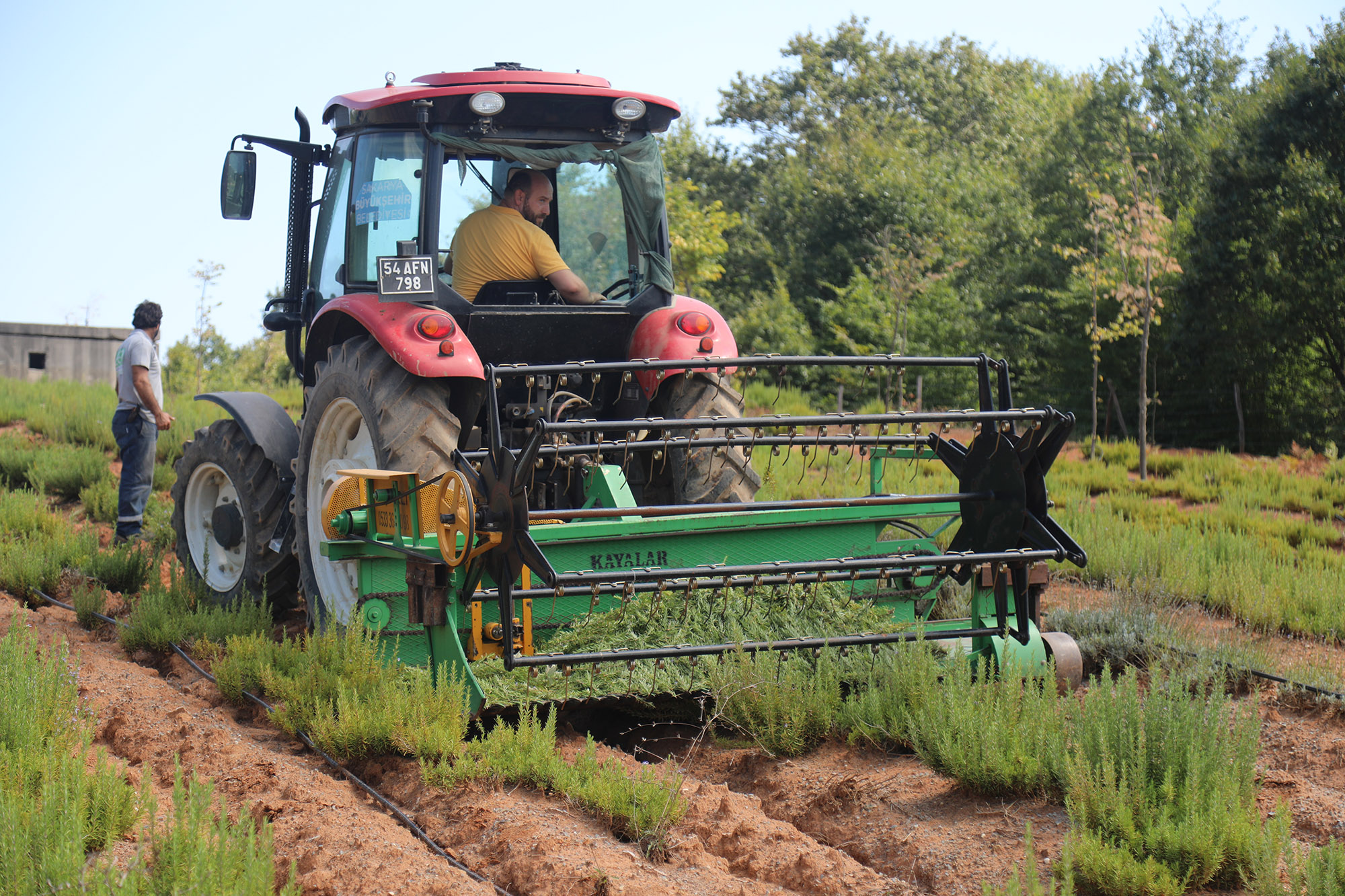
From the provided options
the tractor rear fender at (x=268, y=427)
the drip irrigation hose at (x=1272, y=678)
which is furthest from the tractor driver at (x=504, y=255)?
the drip irrigation hose at (x=1272, y=678)

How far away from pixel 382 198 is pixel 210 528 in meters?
2.55

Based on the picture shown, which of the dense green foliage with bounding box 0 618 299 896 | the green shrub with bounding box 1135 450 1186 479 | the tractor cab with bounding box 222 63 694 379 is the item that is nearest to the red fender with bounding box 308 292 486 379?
the tractor cab with bounding box 222 63 694 379

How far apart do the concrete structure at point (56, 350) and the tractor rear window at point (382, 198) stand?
1784 centimetres

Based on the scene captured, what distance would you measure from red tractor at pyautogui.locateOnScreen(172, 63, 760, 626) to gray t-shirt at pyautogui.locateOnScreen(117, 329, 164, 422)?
108 inches

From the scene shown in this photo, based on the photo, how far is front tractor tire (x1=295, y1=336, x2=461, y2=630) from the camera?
15.3ft

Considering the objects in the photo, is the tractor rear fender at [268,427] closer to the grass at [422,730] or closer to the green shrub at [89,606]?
the green shrub at [89,606]

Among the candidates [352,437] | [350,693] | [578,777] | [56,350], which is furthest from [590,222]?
[56,350]

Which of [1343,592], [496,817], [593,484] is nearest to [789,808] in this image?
[496,817]

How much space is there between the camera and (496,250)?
5289 millimetres

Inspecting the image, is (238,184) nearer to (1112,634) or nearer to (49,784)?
(49,784)

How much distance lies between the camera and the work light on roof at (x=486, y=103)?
4.97m

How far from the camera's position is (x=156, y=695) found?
15.9 feet

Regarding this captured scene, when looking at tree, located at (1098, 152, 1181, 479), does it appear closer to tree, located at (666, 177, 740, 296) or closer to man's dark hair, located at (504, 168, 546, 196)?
tree, located at (666, 177, 740, 296)

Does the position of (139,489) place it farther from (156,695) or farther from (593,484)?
(593,484)
